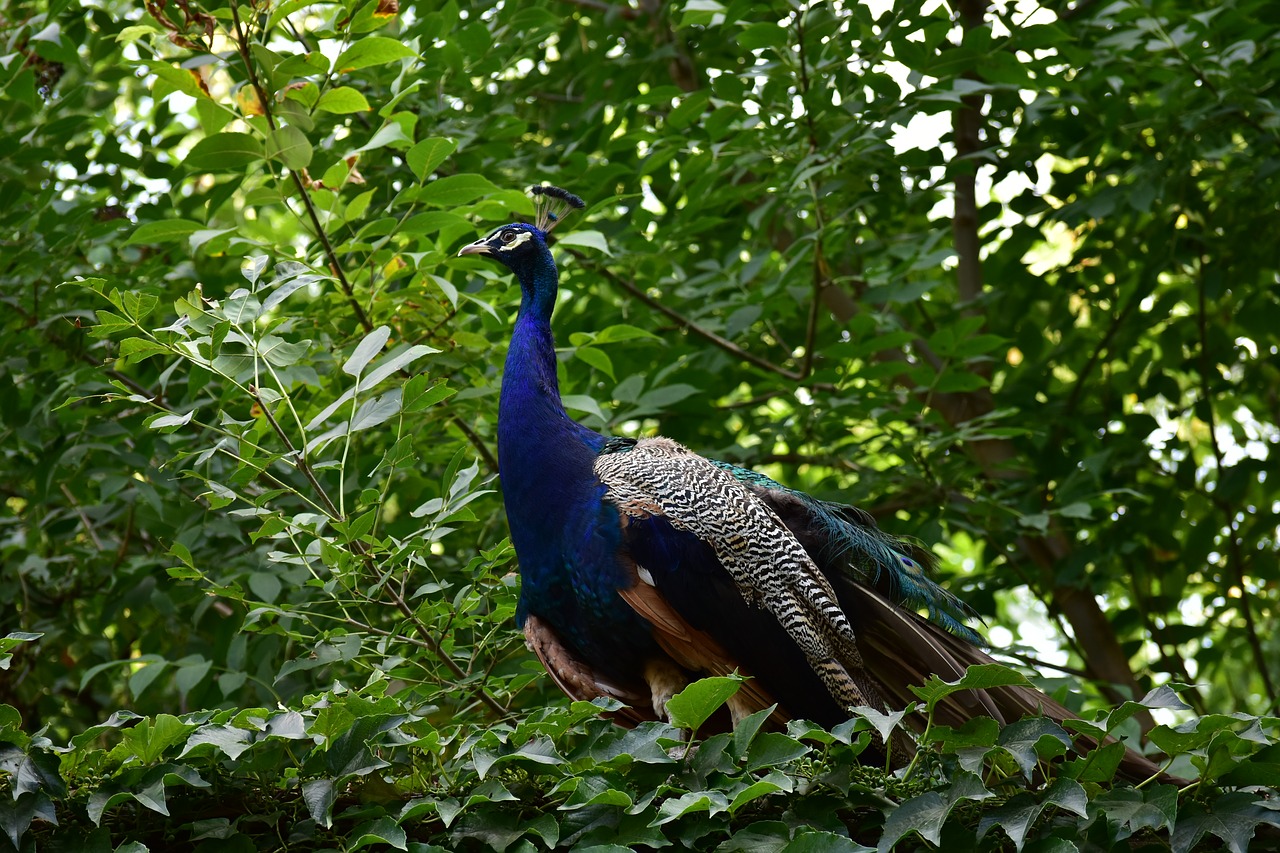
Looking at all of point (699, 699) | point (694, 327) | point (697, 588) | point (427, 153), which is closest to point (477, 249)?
point (427, 153)

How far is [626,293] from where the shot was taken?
5.03 metres

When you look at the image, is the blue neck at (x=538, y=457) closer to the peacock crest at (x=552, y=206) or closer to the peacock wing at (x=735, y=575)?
the peacock wing at (x=735, y=575)

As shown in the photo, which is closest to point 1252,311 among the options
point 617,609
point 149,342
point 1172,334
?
point 1172,334

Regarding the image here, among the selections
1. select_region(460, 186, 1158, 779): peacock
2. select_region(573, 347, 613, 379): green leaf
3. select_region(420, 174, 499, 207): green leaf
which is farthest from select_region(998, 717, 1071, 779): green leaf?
select_region(420, 174, 499, 207): green leaf

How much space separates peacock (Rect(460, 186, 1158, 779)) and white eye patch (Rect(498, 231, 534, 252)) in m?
0.28

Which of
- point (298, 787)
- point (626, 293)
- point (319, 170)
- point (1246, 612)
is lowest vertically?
point (1246, 612)

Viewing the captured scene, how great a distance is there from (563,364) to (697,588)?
108 cm

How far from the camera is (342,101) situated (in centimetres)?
327

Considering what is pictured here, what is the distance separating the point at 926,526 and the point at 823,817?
215cm

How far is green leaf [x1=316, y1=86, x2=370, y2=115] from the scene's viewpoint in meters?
3.24

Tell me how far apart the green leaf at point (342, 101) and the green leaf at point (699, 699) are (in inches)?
66.0

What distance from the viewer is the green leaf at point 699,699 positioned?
237cm

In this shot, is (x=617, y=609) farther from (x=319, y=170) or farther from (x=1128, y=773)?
(x=319, y=170)

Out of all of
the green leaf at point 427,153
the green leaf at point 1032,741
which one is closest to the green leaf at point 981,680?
the green leaf at point 1032,741
